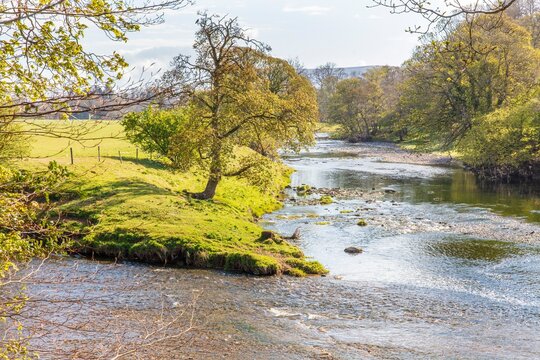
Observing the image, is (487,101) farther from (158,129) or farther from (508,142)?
(158,129)

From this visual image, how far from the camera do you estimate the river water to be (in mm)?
14516

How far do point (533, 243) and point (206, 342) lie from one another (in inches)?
738

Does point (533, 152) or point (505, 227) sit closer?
point (505, 227)

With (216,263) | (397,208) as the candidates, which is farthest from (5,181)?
(397,208)

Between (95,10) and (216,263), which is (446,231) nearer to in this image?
(216,263)

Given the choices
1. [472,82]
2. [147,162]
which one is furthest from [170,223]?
[472,82]

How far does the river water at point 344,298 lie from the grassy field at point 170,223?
111cm

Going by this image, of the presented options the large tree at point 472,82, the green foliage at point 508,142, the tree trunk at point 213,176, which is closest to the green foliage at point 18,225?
the tree trunk at point 213,176

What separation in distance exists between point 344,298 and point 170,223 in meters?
9.94

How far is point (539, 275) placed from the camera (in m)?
21.5

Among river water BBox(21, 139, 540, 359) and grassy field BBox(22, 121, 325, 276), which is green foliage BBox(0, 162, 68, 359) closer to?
river water BBox(21, 139, 540, 359)

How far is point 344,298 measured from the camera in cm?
1927

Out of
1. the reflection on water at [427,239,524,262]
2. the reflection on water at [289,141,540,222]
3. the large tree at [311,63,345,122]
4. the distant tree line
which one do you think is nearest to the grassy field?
the reflection on water at [427,239,524,262]

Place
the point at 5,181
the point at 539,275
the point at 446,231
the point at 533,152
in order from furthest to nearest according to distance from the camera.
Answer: the point at 533,152, the point at 446,231, the point at 539,275, the point at 5,181
